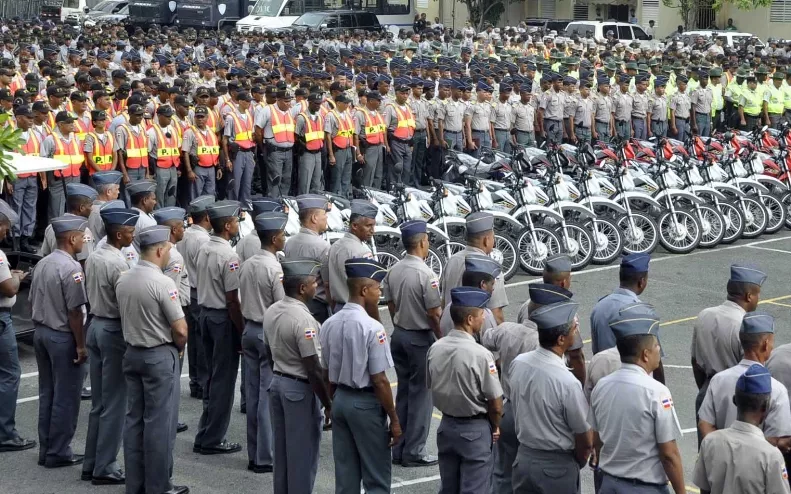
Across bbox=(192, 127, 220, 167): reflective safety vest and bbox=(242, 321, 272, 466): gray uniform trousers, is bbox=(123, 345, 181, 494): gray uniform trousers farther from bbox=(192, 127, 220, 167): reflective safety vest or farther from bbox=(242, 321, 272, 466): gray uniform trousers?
bbox=(192, 127, 220, 167): reflective safety vest

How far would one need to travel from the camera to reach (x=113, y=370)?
8453mm

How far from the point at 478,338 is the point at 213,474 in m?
2.19

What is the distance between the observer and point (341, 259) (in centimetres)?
938

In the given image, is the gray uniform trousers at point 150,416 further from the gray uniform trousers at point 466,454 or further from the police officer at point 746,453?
the police officer at point 746,453

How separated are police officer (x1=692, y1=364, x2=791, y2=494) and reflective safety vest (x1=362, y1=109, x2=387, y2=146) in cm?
1276

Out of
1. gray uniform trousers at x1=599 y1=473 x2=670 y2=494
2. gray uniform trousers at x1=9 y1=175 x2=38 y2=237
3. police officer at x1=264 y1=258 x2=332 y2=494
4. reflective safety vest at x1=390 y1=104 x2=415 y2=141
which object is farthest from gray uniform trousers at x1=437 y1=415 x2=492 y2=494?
reflective safety vest at x1=390 y1=104 x2=415 y2=141

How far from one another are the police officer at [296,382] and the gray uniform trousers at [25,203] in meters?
7.94

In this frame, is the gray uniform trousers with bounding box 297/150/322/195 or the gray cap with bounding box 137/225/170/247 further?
the gray uniform trousers with bounding box 297/150/322/195

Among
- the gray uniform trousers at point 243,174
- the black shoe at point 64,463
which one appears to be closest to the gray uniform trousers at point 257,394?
the black shoe at point 64,463

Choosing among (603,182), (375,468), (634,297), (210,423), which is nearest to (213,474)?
(210,423)

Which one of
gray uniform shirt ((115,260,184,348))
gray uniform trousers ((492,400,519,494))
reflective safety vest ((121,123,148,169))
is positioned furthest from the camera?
reflective safety vest ((121,123,148,169))

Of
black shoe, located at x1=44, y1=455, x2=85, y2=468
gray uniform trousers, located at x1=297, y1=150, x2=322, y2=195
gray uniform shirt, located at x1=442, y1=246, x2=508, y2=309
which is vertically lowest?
black shoe, located at x1=44, y1=455, x2=85, y2=468

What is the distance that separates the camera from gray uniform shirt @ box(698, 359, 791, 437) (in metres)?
6.04

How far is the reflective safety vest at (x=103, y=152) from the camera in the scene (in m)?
15.2
